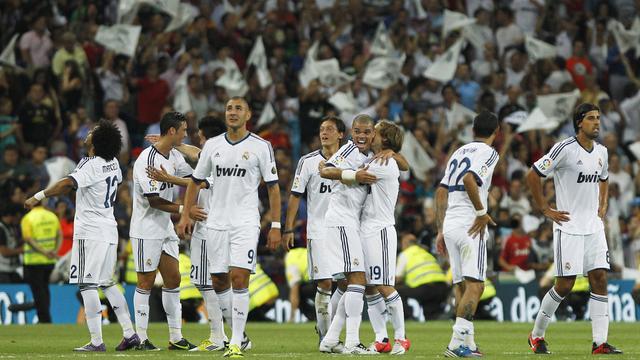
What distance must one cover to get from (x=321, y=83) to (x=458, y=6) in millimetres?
4947

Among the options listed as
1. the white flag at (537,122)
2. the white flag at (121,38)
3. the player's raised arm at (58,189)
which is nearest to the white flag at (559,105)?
the white flag at (537,122)

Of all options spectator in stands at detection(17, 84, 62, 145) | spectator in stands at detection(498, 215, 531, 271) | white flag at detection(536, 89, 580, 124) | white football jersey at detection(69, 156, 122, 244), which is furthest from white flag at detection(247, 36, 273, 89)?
white football jersey at detection(69, 156, 122, 244)

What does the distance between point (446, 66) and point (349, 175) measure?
48.1 ft

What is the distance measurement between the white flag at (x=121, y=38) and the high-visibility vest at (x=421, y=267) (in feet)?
25.3

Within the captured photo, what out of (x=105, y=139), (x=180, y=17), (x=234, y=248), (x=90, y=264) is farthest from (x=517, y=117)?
(x=234, y=248)

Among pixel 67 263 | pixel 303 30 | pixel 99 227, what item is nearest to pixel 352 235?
pixel 99 227

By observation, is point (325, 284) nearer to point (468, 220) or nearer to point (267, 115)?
point (468, 220)

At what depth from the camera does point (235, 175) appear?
14.9m

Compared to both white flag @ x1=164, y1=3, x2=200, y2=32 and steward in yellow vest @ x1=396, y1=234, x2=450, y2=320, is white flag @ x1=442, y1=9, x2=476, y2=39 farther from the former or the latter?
steward in yellow vest @ x1=396, y1=234, x2=450, y2=320

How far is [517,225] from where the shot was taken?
26.6m

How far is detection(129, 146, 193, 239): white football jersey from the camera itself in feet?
54.0

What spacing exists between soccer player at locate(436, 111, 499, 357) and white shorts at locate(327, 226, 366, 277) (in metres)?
1.02

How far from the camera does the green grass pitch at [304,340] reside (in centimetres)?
1529

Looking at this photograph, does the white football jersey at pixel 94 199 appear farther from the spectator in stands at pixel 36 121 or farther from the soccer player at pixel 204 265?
the spectator in stands at pixel 36 121
